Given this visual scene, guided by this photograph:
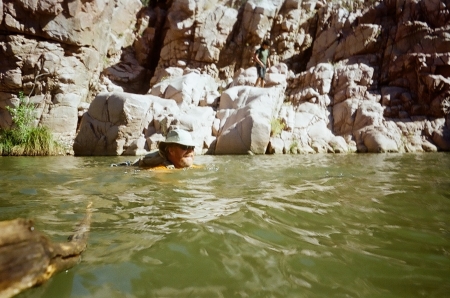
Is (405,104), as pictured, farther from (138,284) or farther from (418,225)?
(138,284)

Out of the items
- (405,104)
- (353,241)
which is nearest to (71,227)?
(353,241)

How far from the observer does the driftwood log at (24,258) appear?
1155mm

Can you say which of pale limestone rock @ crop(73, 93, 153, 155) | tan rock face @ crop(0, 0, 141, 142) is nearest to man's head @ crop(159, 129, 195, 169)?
pale limestone rock @ crop(73, 93, 153, 155)

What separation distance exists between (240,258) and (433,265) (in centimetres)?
110

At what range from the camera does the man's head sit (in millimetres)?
5098

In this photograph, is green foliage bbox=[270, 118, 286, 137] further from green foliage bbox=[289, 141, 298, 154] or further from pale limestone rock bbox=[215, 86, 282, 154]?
green foliage bbox=[289, 141, 298, 154]

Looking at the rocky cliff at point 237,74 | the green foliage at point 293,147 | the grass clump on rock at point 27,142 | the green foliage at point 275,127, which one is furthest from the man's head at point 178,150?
the grass clump on rock at point 27,142

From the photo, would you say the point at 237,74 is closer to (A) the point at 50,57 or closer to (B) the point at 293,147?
(B) the point at 293,147

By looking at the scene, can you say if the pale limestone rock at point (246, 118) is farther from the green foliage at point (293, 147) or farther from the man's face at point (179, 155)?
the man's face at point (179, 155)

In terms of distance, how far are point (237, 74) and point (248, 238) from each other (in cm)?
1548

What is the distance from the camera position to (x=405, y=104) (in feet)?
42.3

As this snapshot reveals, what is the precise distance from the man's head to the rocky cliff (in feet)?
17.1

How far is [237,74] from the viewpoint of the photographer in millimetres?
16609

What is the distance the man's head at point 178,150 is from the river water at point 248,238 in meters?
1.55
